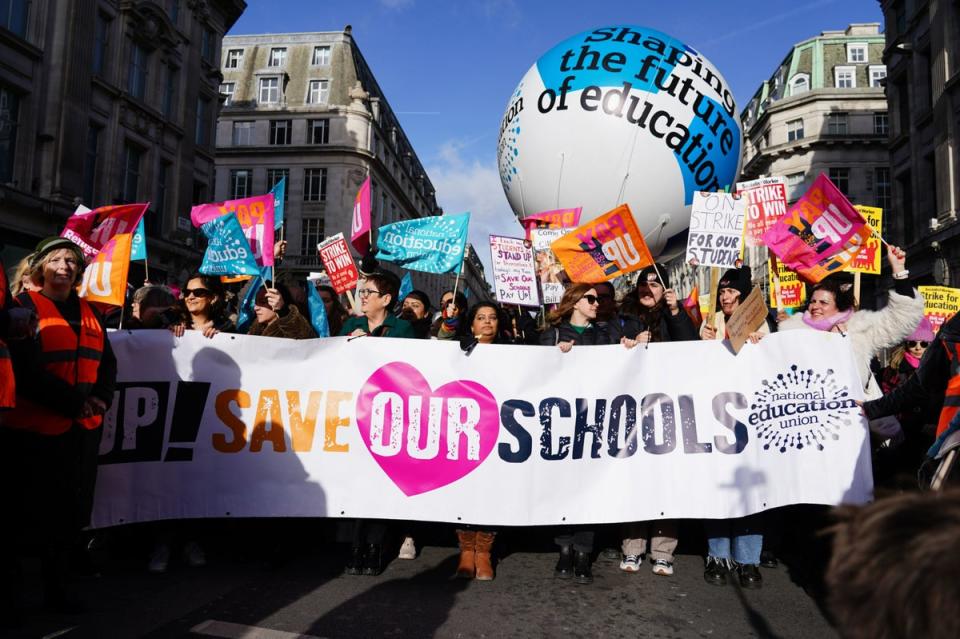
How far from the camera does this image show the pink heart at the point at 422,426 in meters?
4.54

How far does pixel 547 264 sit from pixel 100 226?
14.9ft

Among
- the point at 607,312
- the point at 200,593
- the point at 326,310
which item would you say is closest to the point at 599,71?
the point at 607,312

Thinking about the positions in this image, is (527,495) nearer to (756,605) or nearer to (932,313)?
(756,605)

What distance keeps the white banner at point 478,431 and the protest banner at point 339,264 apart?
10.8 feet

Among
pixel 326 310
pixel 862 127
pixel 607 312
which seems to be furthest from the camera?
pixel 862 127

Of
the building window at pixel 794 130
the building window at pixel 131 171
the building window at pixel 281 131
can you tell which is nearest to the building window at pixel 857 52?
the building window at pixel 794 130

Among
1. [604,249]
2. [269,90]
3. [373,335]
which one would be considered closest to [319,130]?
[269,90]

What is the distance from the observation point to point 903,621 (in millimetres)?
765

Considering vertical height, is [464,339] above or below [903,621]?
above

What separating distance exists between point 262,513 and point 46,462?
1370mm

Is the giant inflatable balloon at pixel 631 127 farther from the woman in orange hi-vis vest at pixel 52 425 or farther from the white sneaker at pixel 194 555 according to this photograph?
the white sneaker at pixel 194 555

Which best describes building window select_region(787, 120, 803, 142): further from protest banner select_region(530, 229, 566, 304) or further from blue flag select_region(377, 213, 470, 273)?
blue flag select_region(377, 213, 470, 273)

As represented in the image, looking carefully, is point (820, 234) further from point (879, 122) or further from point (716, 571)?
point (879, 122)

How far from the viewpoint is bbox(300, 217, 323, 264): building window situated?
4753 centimetres
